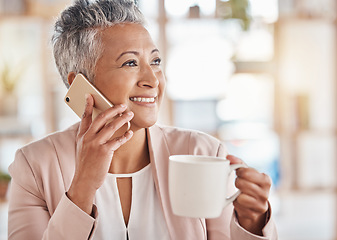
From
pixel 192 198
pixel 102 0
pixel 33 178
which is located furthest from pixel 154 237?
pixel 102 0

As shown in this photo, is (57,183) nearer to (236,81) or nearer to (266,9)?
(236,81)

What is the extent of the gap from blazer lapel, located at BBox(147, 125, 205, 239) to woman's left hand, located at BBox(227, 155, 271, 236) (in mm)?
263

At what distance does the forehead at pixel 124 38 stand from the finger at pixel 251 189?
54 cm

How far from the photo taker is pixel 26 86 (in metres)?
3.54

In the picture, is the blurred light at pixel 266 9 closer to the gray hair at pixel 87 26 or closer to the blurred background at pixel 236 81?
the blurred background at pixel 236 81

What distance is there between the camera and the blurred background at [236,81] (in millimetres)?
3467

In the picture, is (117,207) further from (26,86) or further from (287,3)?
(287,3)

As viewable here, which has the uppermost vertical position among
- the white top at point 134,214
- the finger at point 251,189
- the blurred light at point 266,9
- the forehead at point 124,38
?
the blurred light at point 266,9

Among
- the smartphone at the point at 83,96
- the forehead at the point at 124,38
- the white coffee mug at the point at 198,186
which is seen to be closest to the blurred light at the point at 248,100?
the forehead at the point at 124,38

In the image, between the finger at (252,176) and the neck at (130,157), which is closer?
the finger at (252,176)

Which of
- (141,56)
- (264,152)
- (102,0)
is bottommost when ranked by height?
(264,152)

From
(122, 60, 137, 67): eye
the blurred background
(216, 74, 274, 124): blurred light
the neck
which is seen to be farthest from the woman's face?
(216, 74, 274, 124): blurred light

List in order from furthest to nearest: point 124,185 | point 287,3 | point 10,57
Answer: point 287,3
point 10,57
point 124,185

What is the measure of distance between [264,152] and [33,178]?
266 centimetres
